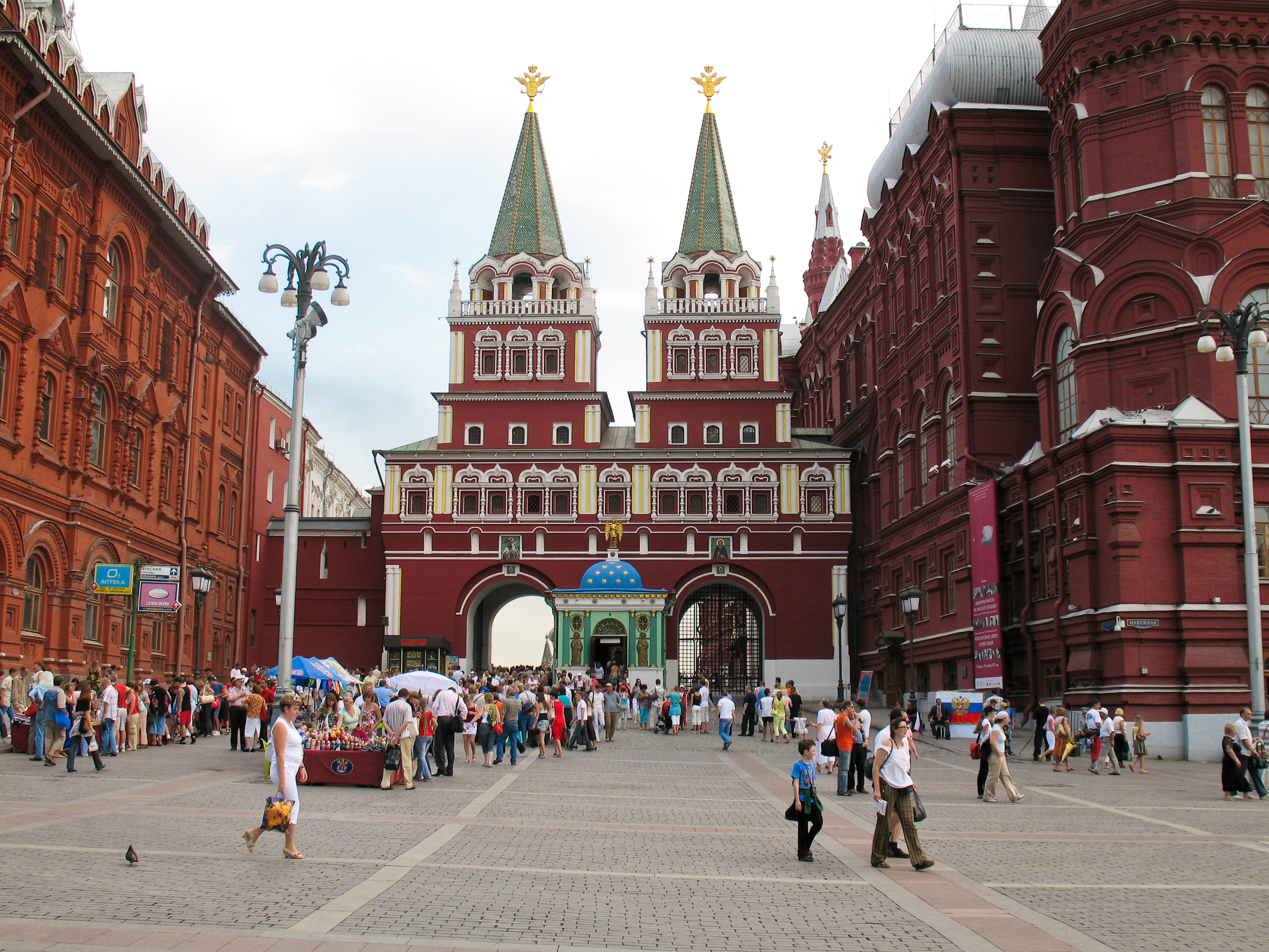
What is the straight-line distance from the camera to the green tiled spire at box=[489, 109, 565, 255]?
2427 inches

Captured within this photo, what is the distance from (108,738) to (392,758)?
7.88 metres

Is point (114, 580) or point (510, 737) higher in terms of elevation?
point (114, 580)

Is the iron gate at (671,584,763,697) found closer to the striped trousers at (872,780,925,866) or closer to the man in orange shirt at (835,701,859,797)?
the man in orange shirt at (835,701,859,797)

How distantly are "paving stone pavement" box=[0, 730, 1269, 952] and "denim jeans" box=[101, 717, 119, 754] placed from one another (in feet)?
9.61

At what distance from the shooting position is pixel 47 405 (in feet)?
110

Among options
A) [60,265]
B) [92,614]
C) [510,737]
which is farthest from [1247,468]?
[92,614]

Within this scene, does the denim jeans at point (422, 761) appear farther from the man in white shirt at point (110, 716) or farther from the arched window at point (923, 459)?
the arched window at point (923, 459)

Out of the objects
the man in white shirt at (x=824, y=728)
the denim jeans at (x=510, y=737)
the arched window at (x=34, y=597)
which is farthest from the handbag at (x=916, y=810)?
the arched window at (x=34, y=597)

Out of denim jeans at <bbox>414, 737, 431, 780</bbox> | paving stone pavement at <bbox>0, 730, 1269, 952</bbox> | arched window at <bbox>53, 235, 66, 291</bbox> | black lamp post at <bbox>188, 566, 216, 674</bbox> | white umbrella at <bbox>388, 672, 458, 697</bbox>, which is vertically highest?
arched window at <bbox>53, 235, 66, 291</bbox>

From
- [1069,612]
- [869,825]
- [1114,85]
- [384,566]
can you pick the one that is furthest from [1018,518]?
[384,566]

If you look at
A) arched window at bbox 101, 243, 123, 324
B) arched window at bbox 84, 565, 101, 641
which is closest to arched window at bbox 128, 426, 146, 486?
arched window at bbox 101, 243, 123, 324

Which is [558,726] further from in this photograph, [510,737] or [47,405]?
[47,405]

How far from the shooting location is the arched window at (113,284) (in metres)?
37.0

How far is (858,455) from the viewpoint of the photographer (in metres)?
57.9
